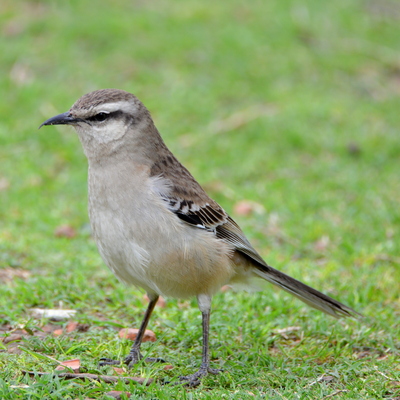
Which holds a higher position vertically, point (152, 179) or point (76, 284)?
point (152, 179)

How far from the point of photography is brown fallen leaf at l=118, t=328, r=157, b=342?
5629mm

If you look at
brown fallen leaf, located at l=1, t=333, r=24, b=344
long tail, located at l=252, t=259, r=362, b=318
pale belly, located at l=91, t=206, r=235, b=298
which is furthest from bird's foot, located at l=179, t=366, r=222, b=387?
brown fallen leaf, located at l=1, t=333, r=24, b=344

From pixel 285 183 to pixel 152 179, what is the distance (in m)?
4.80

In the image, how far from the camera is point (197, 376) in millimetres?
5023

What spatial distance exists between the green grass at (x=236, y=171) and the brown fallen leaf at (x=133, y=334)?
0.23ft

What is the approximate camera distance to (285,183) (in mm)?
9781

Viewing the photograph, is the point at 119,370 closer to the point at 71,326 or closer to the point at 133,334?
the point at 133,334

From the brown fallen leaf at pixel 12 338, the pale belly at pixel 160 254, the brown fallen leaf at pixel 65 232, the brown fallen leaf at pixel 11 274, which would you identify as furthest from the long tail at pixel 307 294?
the brown fallen leaf at pixel 65 232

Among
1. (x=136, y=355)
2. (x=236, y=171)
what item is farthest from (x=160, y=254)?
(x=236, y=171)

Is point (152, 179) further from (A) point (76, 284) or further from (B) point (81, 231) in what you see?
(B) point (81, 231)

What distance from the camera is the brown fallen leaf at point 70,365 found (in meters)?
4.72

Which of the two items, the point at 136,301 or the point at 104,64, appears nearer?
the point at 136,301

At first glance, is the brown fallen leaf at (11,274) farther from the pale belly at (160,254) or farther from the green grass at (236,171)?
the pale belly at (160,254)

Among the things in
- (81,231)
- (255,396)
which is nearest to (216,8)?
(81,231)
